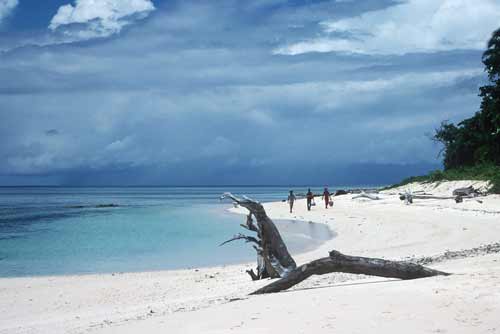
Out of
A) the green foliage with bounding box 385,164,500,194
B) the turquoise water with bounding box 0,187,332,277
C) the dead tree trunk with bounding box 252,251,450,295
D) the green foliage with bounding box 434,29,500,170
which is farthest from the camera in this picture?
the green foliage with bounding box 434,29,500,170

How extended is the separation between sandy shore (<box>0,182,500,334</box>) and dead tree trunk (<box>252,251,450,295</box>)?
0.26m

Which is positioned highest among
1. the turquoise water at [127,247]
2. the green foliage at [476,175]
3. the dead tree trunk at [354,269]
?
the green foliage at [476,175]

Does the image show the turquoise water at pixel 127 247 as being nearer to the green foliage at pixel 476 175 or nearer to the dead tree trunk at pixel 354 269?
the dead tree trunk at pixel 354 269

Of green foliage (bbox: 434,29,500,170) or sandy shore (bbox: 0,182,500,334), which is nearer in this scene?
sandy shore (bbox: 0,182,500,334)

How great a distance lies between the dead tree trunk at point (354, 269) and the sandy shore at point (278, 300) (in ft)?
0.84

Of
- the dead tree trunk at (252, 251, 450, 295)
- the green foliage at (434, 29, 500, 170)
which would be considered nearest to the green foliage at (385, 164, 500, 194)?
the green foliage at (434, 29, 500, 170)

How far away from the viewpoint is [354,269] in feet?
35.1

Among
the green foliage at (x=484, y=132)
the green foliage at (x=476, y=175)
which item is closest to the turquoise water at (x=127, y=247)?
the green foliage at (x=476, y=175)

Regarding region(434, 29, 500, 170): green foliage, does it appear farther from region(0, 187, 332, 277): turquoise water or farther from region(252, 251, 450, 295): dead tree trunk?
region(252, 251, 450, 295): dead tree trunk

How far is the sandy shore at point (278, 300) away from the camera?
750 centimetres

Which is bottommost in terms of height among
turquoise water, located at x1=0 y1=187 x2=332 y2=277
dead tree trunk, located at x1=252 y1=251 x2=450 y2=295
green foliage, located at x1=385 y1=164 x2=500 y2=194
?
turquoise water, located at x1=0 y1=187 x2=332 y2=277

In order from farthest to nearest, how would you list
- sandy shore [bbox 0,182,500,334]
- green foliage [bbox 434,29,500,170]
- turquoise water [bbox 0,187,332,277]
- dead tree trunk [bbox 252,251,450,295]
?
green foliage [bbox 434,29,500,170] < turquoise water [bbox 0,187,332,277] < dead tree trunk [bbox 252,251,450,295] < sandy shore [bbox 0,182,500,334]

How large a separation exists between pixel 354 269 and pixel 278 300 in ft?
6.95

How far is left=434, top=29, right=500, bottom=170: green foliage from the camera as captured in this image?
52.7 m
